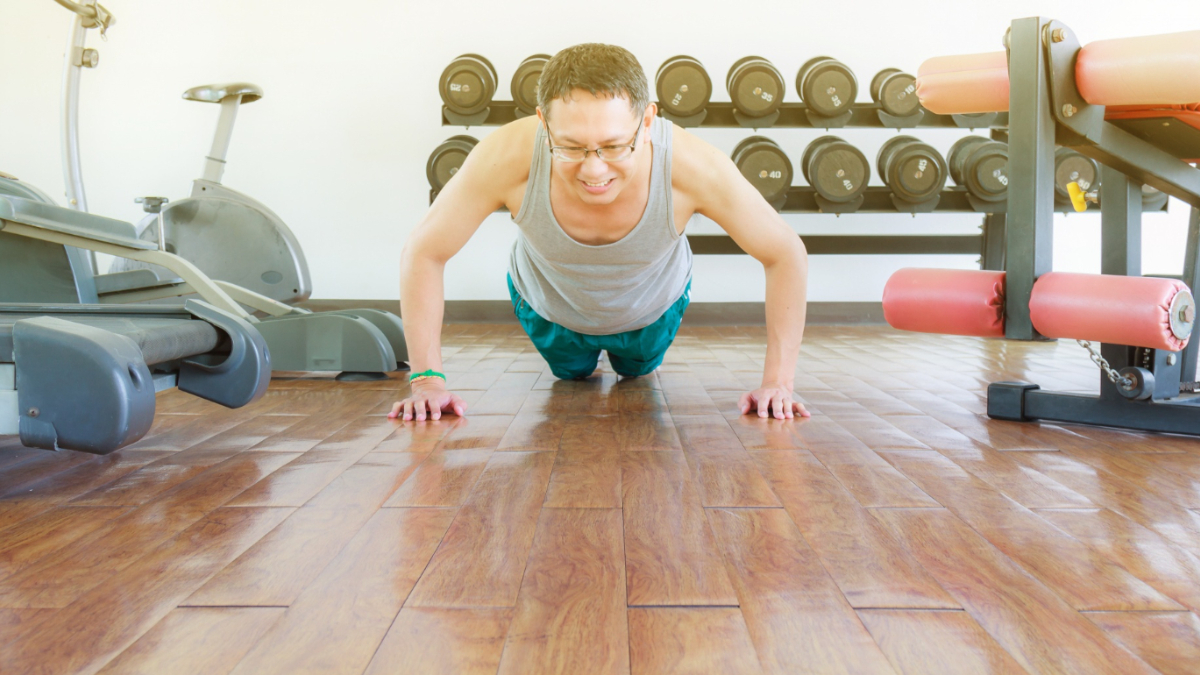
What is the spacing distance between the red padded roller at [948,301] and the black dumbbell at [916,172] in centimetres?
254

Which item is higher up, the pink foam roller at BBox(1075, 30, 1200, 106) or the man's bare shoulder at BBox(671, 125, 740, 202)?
the pink foam roller at BBox(1075, 30, 1200, 106)

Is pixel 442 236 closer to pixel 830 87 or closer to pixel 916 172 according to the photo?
pixel 830 87

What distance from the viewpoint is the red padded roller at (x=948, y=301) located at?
161 cm

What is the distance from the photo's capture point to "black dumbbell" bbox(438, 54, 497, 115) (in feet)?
13.5

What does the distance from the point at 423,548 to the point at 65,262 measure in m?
1.95

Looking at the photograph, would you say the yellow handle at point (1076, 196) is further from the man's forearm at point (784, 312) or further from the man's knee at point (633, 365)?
the man's knee at point (633, 365)

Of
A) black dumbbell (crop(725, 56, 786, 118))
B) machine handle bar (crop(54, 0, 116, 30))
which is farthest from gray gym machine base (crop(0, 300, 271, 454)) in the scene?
black dumbbell (crop(725, 56, 786, 118))

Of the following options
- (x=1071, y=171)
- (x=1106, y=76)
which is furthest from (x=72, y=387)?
(x=1071, y=171)

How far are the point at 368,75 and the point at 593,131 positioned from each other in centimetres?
375

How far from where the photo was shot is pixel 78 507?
47.7 inches

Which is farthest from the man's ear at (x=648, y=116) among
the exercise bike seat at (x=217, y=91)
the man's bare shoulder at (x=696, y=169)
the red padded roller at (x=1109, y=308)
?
the exercise bike seat at (x=217, y=91)

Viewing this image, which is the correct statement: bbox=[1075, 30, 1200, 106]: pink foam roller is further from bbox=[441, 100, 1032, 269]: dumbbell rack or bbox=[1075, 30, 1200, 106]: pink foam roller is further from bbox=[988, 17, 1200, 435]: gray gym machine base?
bbox=[441, 100, 1032, 269]: dumbbell rack

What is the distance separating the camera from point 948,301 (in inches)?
64.9

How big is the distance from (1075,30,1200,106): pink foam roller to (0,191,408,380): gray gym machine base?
6.37ft
